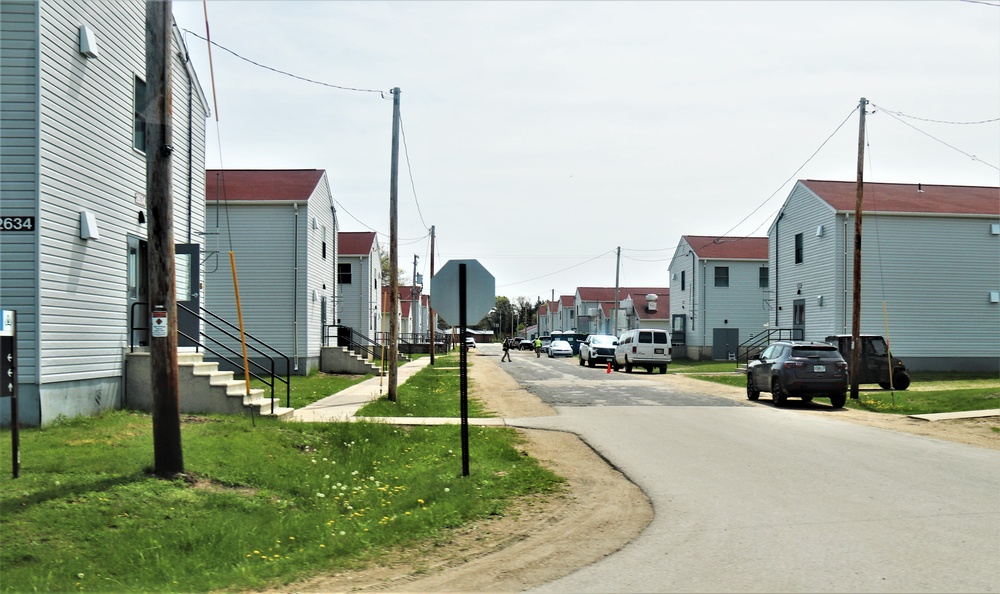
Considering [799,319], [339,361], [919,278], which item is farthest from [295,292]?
[919,278]

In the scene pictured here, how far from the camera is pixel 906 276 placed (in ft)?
119

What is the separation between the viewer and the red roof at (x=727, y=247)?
55219 millimetres

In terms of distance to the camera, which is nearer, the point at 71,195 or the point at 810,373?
the point at 71,195

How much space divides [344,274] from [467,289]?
38.3m

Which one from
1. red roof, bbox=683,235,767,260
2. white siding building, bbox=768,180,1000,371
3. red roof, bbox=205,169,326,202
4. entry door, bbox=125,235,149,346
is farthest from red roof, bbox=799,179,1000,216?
entry door, bbox=125,235,149,346

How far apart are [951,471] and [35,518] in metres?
10.9

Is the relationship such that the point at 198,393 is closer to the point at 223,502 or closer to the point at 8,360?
the point at 8,360

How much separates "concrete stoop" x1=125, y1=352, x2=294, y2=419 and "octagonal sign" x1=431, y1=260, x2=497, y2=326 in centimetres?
602

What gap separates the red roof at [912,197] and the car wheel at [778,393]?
15894 millimetres

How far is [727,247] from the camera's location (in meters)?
56.3

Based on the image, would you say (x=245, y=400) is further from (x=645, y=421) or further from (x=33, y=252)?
(x=645, y=421)

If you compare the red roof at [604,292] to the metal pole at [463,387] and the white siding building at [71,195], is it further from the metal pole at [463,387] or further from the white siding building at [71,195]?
the metal pole at [463,387]

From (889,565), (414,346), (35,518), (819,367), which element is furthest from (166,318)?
(414,346)

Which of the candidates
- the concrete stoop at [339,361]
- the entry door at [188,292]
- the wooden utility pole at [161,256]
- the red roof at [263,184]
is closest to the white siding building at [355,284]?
the concrete stoop at [339,361]
